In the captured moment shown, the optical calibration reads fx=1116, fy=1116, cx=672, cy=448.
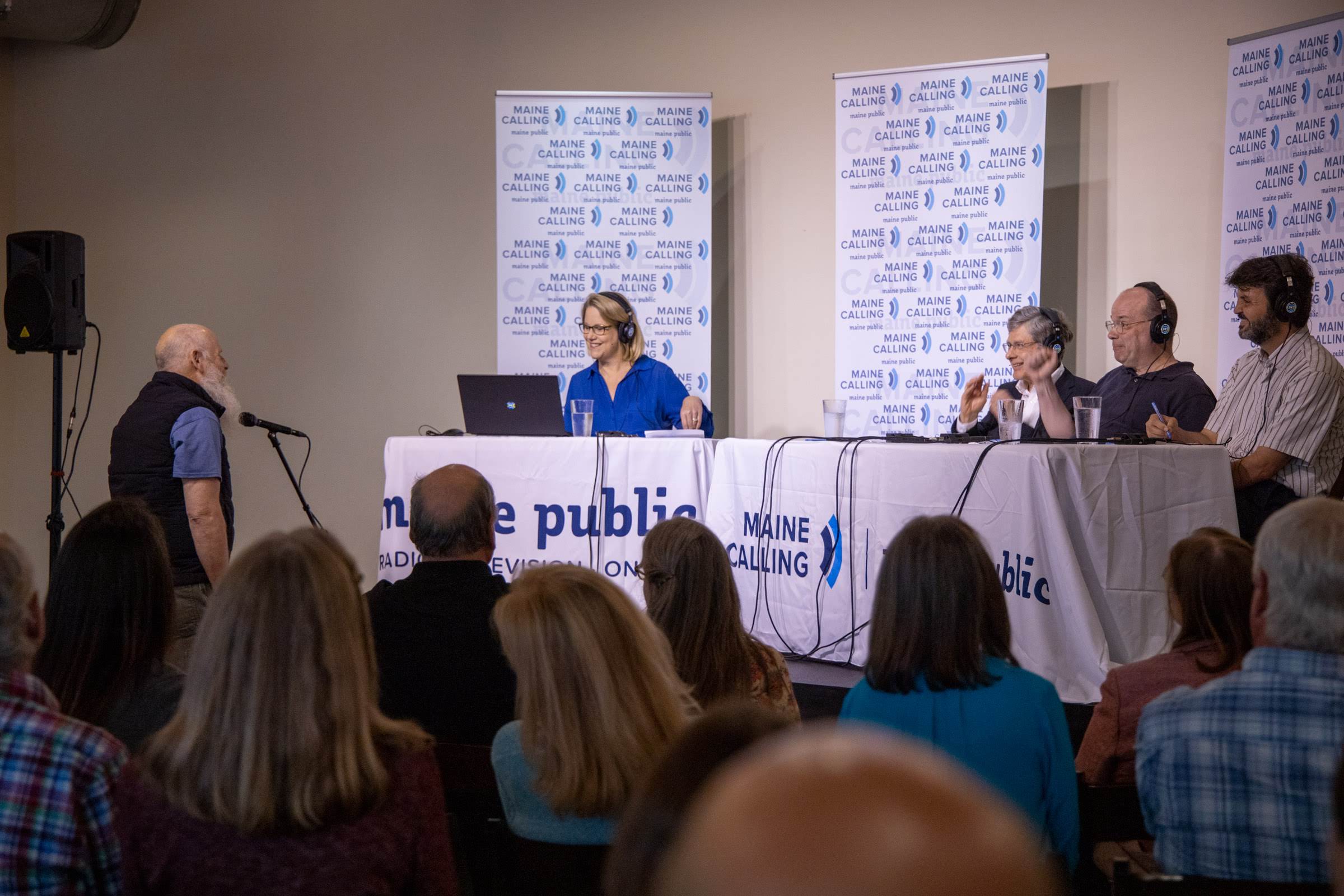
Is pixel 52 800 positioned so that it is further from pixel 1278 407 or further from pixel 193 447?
pixel 1278 407

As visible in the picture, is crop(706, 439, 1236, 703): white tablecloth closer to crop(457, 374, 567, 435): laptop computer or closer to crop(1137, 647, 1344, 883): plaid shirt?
crop(457, 374, 567, 435): laptop computer

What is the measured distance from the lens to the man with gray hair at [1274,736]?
1.45 metres

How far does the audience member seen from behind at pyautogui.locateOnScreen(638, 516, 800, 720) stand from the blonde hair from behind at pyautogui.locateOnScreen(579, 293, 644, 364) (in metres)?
2.87

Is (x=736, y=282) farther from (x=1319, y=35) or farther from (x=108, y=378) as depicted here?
(x=108, y=378)

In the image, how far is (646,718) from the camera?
4.96ft

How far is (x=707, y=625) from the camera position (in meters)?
2.15

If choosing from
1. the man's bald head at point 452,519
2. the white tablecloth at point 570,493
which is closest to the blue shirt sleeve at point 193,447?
the white tablecloth at point 570,493

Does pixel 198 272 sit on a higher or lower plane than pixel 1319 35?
lower

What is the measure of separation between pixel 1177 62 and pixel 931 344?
190 centimetres

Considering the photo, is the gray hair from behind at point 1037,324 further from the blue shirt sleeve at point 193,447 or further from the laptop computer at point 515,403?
the blue shirt sleeve at point 193,447

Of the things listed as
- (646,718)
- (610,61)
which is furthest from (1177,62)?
(646,718)

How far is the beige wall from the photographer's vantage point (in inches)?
254

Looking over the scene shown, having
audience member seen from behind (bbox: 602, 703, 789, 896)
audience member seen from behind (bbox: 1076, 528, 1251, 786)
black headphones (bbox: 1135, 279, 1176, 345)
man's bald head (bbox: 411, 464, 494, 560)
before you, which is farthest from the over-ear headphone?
audience member seen from behind (bbox: 602, 703, 789, 896)

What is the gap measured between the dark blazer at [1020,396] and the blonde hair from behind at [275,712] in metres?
3.42
